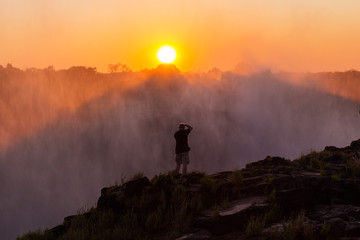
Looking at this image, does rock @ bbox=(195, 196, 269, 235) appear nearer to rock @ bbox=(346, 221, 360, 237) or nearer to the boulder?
rock @ bbox=(346, 221, 360, 237)

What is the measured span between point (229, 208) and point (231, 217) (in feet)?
1.70

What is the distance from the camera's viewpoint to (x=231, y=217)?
8.09 m

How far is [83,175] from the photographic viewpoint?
37812 mm

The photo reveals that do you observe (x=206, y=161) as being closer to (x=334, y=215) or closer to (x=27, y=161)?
(x=27, y=161)

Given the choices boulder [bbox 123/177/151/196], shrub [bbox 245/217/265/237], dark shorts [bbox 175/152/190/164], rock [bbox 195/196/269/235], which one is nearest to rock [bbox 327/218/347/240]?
shrub [bbox 245/217/265/237]

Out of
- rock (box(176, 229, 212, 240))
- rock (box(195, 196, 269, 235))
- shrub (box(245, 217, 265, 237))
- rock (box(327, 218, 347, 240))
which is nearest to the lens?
rock (box(327, 218, 347, 240))

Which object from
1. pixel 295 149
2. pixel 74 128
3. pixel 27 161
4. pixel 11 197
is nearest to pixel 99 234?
pixel 11 197

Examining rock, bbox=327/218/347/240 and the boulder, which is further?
the boulder

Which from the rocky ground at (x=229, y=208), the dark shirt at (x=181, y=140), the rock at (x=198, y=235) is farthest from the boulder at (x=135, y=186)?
the dark shirt at (x=181, y=140)

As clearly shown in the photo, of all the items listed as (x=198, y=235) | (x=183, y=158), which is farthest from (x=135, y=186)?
(x=183, y=158)

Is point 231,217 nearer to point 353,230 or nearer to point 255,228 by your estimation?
point 255,228

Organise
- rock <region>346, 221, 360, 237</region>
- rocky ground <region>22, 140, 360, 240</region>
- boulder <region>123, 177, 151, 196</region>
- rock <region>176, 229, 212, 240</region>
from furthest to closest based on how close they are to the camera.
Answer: boulder <region>123, 177, 151, 196</region>, rock <region>176, 229, 212, 240</region>, rocky ground <region>22, 140, 360, 240</region>, rock <region>346, 221, 360, 237</region>

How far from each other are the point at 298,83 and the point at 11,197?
36520 mm

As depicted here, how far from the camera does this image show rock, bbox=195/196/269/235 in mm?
8008
